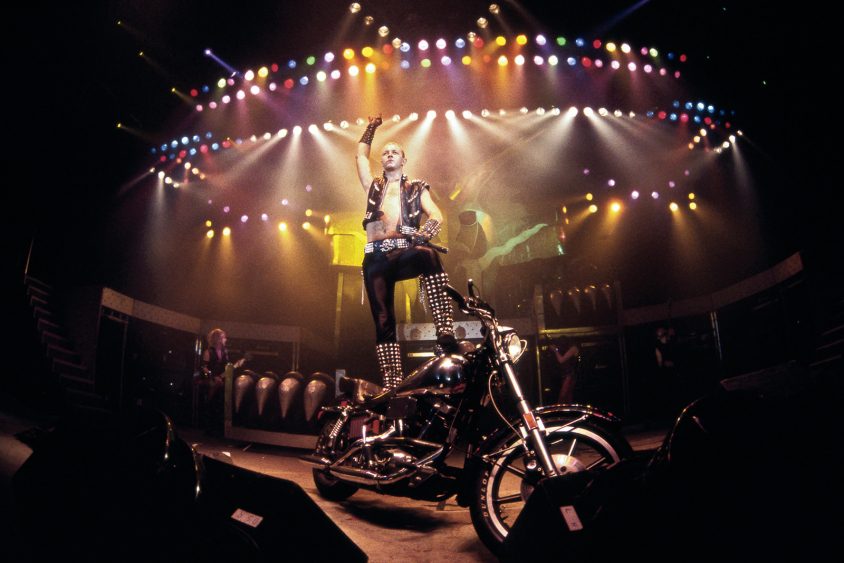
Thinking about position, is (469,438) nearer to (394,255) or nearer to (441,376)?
(441,376)

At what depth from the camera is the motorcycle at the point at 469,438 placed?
2.21 m

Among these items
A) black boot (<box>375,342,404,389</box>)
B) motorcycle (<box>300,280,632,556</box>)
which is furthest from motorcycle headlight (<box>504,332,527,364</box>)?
black boot (<box>375,342,404,389</box>)

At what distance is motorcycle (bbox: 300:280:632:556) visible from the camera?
2209mm

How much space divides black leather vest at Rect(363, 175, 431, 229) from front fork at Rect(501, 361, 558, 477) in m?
2.09

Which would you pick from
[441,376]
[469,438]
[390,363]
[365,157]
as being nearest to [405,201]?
[365,157]

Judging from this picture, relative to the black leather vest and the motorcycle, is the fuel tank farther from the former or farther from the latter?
the black leather vest

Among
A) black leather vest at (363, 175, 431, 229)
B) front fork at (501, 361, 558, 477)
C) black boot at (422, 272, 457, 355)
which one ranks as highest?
black leather vest at (363, 175, 431, 229)

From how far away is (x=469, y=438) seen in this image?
9.07 ft

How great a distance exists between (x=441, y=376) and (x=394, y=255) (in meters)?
1.40

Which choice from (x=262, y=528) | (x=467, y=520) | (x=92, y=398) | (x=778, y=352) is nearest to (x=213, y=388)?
(x=92, y=398)

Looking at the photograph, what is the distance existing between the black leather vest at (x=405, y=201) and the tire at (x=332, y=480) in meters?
1.90

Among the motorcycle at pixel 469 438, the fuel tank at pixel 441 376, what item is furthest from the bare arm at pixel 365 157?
the fuel tank at pixel 441 376

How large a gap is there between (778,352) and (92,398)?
34.0 feet

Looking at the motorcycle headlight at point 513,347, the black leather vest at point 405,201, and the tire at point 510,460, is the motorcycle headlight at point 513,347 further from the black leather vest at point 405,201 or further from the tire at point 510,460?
the black leather vest at point 405,201
